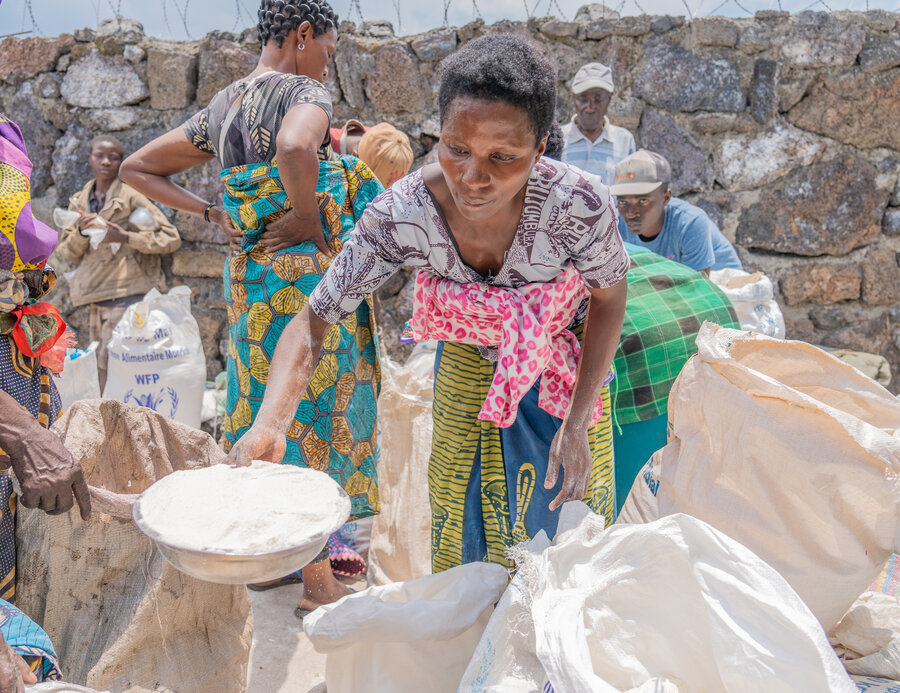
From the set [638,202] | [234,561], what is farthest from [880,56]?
[234,561]

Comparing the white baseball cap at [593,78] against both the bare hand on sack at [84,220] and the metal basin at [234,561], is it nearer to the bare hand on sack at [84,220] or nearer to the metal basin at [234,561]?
the bare hand on sack at [84,220]

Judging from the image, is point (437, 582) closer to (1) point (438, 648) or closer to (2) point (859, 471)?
(1) point (438, 648)

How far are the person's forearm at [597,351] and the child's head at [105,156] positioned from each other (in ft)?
11.4

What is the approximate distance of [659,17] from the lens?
3840 millimetres

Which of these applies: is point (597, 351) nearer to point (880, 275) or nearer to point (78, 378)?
point (78, 378)

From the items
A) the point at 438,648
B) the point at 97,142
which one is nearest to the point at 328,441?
the point at 438,648

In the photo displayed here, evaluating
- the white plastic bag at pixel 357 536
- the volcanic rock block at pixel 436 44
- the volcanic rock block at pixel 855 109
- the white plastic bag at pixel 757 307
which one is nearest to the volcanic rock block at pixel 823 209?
the volcanic rock block at pixel 855 109

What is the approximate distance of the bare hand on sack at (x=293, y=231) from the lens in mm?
2109

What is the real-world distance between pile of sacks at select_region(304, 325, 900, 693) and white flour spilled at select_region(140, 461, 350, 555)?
0.27 m

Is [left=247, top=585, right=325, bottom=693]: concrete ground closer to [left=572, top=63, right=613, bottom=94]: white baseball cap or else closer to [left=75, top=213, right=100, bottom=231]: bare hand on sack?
[left=75, top=213, right=100, bottom=231]: bare hand on sack

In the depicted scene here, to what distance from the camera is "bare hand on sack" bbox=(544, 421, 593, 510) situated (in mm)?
1457

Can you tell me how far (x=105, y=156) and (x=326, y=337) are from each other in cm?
258

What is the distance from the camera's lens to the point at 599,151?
12.1 feet

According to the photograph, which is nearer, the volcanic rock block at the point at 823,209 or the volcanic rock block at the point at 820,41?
the volcanic rock block at the point at 820,41
